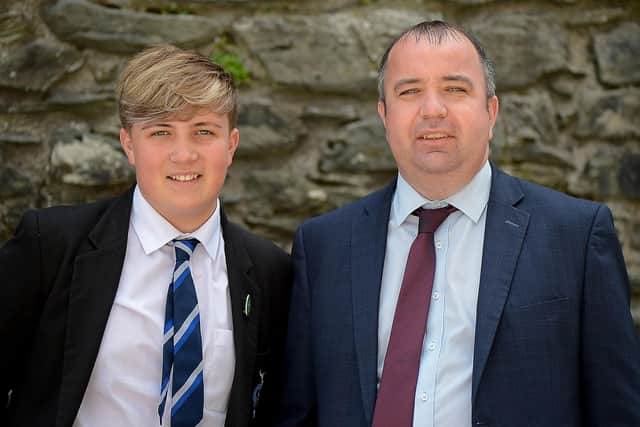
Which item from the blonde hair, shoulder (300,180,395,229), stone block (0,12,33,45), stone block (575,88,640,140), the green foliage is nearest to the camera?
the blonde hair

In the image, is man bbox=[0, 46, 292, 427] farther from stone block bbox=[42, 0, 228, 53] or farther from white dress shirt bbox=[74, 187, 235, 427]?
stone block bbox=[42, 0, 228, 53]

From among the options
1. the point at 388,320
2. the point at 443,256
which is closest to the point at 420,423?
the point at 388,320

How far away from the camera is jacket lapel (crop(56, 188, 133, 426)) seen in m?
1.92

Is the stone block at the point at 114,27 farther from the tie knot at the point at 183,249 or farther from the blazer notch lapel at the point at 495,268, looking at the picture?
the blazer notch lapel at the point at 495,268

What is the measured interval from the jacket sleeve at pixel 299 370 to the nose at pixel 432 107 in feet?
2.00

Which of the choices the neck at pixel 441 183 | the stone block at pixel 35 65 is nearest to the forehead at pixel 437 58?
the neck at pixel 441 183

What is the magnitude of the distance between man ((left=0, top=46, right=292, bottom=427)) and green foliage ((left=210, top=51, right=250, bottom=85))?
0.73 meters

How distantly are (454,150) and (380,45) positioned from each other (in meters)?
1.00

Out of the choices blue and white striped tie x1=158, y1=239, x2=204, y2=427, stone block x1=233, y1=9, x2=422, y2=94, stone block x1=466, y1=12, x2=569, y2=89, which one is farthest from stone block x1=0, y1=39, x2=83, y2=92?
stone block x1=466, y1=12, x2=569, y2=89

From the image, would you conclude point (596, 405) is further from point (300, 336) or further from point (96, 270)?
point (96, 270)

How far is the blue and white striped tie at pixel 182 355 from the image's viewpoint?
196 cm

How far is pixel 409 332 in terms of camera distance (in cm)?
201

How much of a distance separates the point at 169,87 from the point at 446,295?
0.94 meters

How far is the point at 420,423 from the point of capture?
1921 mm
